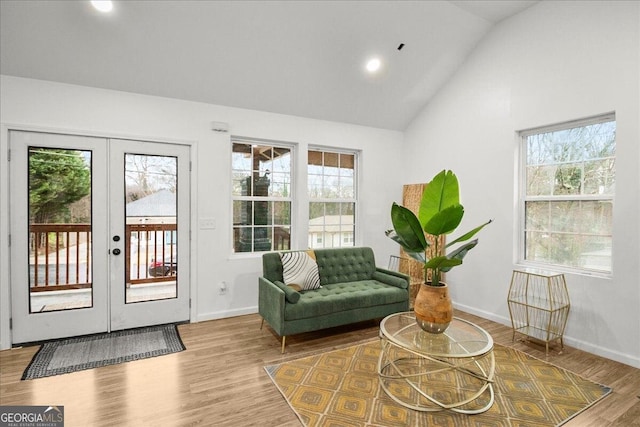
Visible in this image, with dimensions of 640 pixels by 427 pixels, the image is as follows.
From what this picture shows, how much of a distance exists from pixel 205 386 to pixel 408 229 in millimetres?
2017

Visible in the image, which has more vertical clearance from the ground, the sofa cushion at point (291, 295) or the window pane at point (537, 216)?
the window pane at point (537, 216)

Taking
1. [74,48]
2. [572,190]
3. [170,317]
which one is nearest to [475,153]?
[572,190]

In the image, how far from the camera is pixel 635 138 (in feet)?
9.43

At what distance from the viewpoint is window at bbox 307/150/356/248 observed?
4.75 m

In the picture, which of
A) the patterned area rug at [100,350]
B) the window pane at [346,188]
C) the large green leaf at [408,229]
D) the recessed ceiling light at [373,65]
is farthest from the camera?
the window pane at [346,188]

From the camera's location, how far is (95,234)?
3.41 metres

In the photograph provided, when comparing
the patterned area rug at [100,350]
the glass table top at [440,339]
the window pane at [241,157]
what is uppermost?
the window pane at [241,157]

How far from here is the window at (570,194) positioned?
3.16 meters

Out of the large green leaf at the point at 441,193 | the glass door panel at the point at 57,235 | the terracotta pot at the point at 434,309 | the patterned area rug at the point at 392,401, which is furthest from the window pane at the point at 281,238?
the terracotta pot at the point at 434,309

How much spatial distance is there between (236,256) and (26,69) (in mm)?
2810

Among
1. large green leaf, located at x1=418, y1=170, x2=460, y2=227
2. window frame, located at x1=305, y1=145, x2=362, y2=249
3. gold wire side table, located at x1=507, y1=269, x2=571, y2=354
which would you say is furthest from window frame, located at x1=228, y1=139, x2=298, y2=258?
gold wire side table, located at x1=507, y1=269, x2=571, y2=354

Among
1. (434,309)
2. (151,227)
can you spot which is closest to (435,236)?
(434,309)

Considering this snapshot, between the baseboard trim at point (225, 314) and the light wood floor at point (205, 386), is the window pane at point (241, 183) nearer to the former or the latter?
the baseboard trim at point (225, 314)

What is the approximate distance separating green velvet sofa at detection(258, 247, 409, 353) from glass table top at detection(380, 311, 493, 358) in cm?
71
